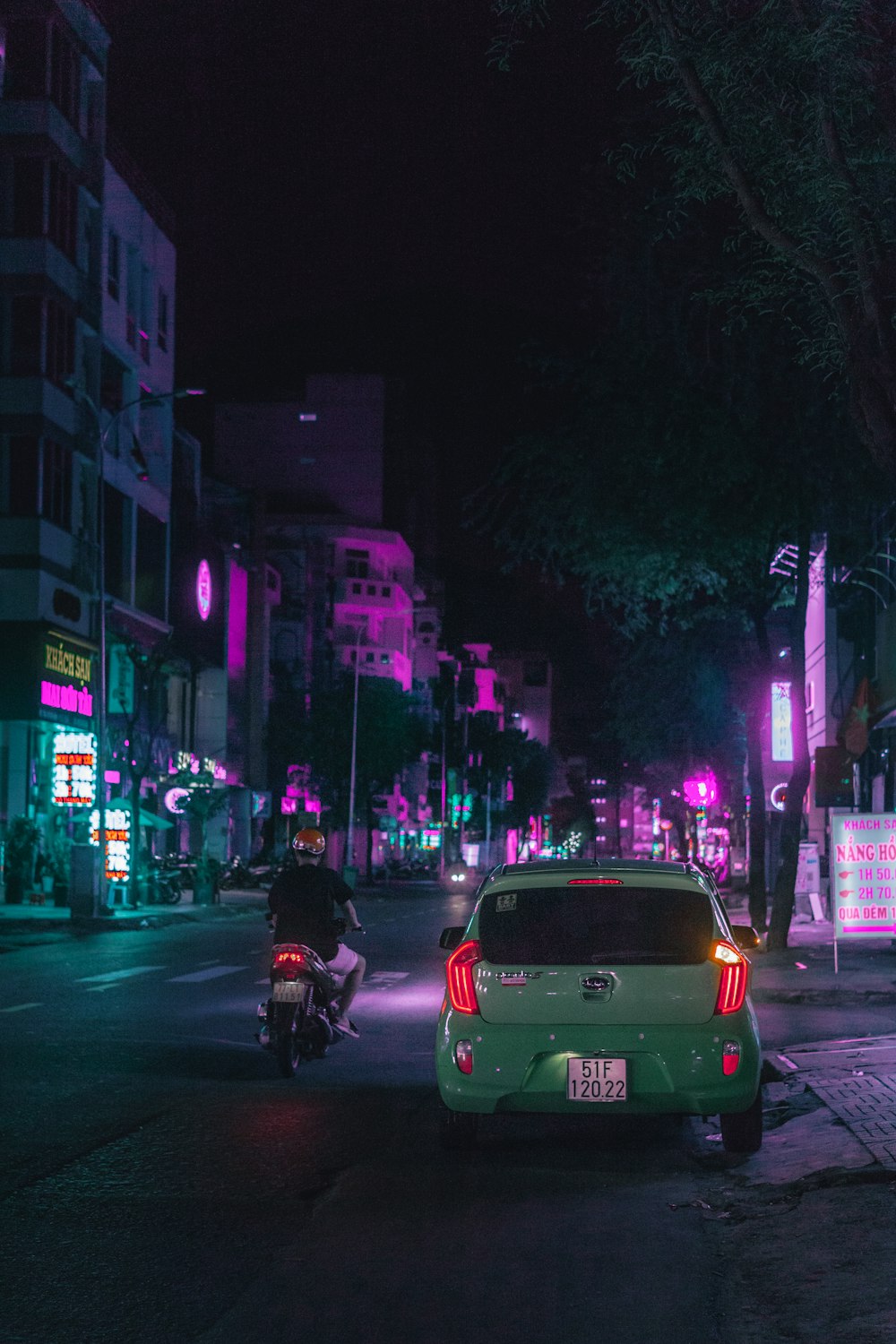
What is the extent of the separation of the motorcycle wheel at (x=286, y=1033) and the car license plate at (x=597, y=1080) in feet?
12.8

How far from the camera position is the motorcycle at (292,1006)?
12.2 metres

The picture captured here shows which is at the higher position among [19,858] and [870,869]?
[870,869]

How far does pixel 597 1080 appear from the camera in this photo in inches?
341

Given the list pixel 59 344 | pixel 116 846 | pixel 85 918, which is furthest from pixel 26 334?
pixel 85 918

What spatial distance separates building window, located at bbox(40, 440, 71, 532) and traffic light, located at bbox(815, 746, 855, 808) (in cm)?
2326

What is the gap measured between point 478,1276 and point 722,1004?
2801 millimetres

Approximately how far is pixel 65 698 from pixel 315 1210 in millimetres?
40999

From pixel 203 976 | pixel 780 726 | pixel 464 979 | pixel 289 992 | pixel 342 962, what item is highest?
pixel 780 726

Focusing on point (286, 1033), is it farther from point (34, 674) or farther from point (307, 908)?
point (34, 674)

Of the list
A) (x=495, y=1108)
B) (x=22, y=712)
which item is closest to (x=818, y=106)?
(x=495, y=1108)

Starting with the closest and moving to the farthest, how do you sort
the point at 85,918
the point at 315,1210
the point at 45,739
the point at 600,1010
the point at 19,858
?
1. the point at 315,1210
2. the point at 600,1010
3. the point at 85,918
4. the point at 19,858
5. the point at 45,739

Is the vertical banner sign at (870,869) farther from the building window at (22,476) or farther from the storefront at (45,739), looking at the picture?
the building window at (22,476)

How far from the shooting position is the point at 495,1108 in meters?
8.83

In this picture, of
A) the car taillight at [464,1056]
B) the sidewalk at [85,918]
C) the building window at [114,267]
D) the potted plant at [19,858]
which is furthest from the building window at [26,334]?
the car taillight at [464,1056]
